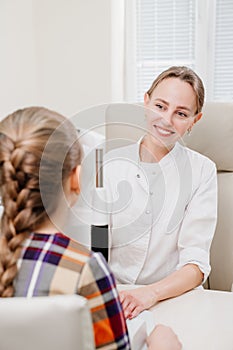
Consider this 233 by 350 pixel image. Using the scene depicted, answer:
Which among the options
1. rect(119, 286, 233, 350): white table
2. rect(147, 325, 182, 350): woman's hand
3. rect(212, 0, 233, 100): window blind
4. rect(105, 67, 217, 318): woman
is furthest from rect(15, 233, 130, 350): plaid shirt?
rect(212, 0, 233, 100): window blind

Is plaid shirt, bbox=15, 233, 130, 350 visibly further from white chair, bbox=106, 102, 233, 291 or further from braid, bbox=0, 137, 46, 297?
white chair, bbox=106, 102, 233, 291

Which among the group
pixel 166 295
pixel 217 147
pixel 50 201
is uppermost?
pixel 50 201

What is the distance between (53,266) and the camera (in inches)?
26.3

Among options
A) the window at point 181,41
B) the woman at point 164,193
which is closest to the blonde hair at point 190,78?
the woman at point 164,193

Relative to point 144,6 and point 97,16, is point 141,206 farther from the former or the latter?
point 144,6

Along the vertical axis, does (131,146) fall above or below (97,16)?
below

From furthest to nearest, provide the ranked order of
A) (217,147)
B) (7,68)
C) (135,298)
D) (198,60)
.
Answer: (198,60), (7,68), (217,147), (135,298)

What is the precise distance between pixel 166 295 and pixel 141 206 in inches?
9.7

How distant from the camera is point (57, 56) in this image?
2.58 meters

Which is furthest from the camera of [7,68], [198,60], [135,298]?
[198,60]

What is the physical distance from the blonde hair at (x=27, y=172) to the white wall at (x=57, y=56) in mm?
1841

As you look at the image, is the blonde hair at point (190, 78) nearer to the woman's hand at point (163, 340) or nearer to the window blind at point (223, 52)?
the woman's hand at point (163, 340)

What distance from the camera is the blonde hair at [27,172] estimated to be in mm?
678

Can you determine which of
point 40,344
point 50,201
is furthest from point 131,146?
point 40,344
